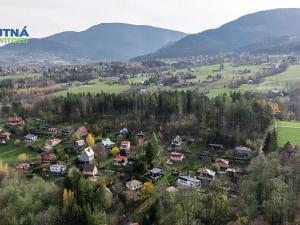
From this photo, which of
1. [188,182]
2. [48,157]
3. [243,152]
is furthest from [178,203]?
[48,157]

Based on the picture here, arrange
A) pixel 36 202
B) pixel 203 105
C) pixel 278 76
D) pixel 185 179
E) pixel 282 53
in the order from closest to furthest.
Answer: pixel 36 202
pixel 185 179
pixel 203 105
pixel 278 76
pixel 282 53

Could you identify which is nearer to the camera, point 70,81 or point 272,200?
point 272,200

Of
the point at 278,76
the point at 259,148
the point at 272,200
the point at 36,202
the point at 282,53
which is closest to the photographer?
the point at 272,200

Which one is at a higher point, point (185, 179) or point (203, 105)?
point (203, 105)

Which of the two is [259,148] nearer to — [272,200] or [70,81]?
[272,200]

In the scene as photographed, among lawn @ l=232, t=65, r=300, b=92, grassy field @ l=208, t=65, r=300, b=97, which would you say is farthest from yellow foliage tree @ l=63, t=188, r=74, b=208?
lawn @ l=232, t=65, r=300, b=92

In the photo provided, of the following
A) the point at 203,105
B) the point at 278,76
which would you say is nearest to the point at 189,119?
the point at 203,105

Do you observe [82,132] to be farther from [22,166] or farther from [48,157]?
[22,166]
